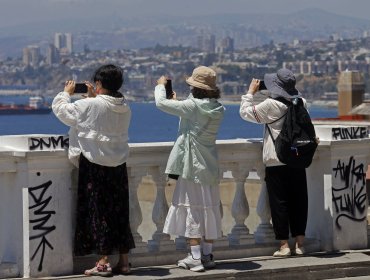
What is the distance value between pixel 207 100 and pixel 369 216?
3.74 m

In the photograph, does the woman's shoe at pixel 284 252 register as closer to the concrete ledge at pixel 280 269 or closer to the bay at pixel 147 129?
the concrete ledge at pixel 280 269

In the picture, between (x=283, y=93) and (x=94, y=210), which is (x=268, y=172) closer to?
(x=283, y=93)

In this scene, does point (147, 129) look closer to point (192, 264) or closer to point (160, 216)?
point (160, 216)

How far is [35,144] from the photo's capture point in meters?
8.05

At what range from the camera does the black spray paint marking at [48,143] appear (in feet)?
26.4

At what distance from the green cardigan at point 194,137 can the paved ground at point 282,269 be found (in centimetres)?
66

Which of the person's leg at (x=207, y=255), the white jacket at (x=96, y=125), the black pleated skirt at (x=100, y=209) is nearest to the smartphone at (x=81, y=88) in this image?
the white jacket at (x=96, y=125)

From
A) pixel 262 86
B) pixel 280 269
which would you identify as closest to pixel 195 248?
pixel 280 269

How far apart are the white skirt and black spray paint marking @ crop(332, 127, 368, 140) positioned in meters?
1.37

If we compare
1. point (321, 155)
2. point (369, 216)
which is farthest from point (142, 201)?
point (321, 155)

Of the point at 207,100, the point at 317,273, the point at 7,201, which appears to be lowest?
the point at 317,273

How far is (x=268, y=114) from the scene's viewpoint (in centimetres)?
893

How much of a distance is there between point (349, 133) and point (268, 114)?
0.91 metres

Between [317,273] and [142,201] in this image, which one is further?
[142,201]
